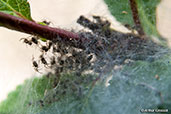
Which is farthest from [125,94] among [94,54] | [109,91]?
[94,54]

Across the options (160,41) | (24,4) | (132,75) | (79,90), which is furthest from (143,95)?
(24,4)

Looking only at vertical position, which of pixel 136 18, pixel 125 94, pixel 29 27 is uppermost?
pixel 29 27

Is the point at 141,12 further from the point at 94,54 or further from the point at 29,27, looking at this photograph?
the point at 29,27

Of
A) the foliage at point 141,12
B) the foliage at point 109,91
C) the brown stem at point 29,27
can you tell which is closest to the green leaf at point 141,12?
the foliage at point 141,12

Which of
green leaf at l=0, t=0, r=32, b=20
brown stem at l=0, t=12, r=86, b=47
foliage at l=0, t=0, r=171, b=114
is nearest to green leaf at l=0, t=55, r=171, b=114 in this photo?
foliage at l=0, t=0, r=171, b=114

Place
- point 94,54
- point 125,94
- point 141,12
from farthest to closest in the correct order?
point 141,12
point 94,54
point 125,94

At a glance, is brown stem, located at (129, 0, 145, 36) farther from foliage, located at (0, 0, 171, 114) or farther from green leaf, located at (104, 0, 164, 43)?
foliage, located at (0, 0, 171, 114)

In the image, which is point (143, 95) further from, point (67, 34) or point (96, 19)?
point (96, 19)
